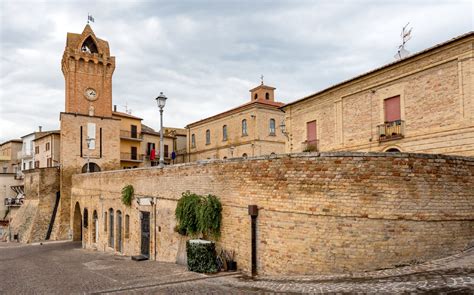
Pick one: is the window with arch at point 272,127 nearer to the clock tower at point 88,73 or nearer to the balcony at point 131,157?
the clock tower at point 88,73

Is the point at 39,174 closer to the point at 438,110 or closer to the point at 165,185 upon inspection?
the point at 165,185

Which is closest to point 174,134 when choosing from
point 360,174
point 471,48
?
point 471,48

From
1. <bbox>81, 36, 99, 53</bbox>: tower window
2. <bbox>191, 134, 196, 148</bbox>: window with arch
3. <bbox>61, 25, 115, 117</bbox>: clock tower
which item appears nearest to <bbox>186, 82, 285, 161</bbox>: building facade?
<bbox>191, 134, 196, 148</bbox>: window with arch

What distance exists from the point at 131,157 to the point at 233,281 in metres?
39.7

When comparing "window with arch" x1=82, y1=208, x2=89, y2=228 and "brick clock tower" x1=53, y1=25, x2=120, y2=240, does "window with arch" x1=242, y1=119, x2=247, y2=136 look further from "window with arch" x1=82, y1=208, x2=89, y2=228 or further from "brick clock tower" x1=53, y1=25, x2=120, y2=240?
"window with arch" x1=82, y1=208, x2=89, y2=228

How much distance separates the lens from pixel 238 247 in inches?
492

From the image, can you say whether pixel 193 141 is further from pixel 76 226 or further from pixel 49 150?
pixel 76 226

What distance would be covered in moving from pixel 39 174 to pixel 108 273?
26.8 m

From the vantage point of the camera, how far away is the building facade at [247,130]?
129ft

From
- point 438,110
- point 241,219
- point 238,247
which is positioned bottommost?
point 238,247

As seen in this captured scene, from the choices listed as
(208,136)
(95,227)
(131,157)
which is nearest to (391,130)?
(95,227)

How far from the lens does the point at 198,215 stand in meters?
13.7

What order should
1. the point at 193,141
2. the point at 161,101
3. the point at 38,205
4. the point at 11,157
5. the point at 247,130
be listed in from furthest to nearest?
the point at 11,157
the point at 193,141
the point at 247,130
the point at 38,205
the point at 161,101

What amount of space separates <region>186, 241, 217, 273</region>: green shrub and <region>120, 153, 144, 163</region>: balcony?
36525mm
